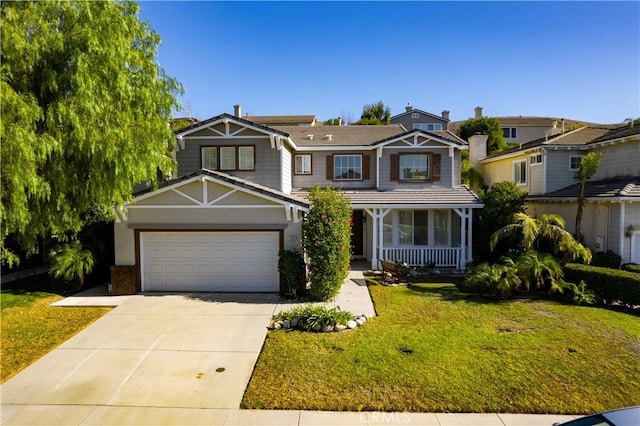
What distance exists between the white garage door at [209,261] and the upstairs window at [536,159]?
15.4m

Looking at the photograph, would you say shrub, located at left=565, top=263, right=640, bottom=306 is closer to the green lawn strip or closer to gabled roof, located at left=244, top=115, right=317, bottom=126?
the green lawn strip

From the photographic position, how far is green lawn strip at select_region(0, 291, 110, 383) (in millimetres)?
8094

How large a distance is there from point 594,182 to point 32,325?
23.4 metres

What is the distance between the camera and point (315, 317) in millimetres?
9484

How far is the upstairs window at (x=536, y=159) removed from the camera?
1977 centimetres

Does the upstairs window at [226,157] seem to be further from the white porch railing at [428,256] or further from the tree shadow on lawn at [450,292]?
the tree shadow on lawn at [450,292]

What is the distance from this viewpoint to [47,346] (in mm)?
8648

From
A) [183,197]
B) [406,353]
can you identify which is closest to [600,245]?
[406,353]

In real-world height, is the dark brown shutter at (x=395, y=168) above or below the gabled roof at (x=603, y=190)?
above

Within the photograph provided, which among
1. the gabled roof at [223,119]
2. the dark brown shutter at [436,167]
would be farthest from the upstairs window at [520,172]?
the gabled roof at [223,119]

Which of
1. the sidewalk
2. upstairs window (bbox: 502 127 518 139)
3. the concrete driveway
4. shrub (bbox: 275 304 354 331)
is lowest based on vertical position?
the sidewalk

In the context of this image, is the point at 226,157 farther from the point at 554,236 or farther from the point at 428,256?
the point at 554,236

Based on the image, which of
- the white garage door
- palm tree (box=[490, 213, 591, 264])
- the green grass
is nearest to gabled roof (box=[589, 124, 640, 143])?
palm tree (box=[490, 213, 591, 264])

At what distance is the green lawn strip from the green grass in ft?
16.9
